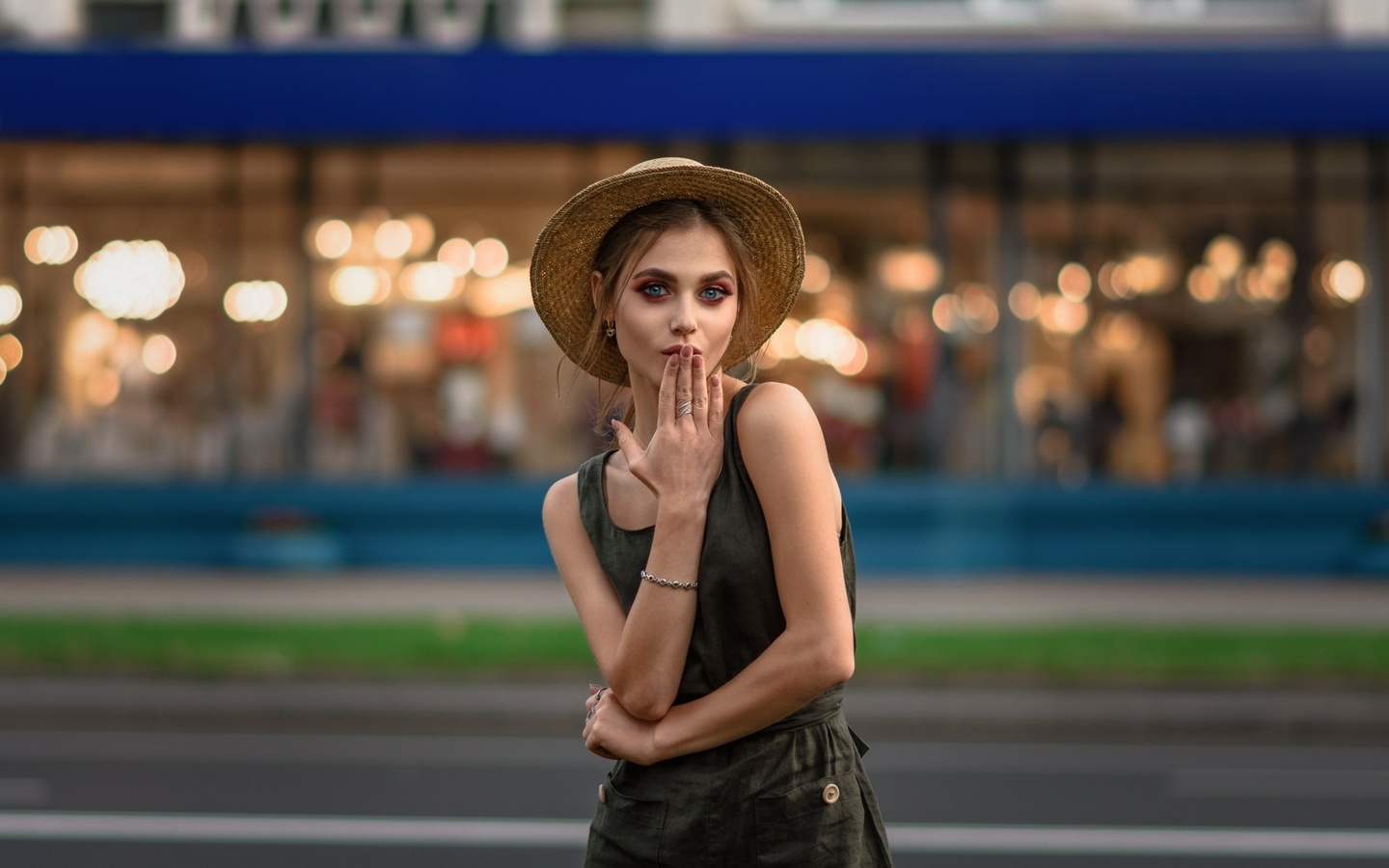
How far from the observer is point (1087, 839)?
6.97m

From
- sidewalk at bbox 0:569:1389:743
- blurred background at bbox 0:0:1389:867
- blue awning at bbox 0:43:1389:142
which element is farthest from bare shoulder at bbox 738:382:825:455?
blue awning at bbox 0:43:1389:142

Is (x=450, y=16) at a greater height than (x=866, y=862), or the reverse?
(x=450, y=16)

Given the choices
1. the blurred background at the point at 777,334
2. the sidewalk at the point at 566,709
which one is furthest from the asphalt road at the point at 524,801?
the blurred background at the point at 777,334

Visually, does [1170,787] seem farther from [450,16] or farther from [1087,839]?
[450,16]

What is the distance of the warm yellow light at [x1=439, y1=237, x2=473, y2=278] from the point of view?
17.0 meters

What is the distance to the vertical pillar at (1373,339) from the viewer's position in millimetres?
16969

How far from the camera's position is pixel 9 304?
17469 millimetres

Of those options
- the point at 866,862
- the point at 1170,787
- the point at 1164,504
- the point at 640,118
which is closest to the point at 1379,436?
the point at 1164,504

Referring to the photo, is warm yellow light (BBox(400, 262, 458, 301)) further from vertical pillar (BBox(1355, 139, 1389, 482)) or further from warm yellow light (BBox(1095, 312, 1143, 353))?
vertical pillar (BBox(1355, 139, 1389, 482))

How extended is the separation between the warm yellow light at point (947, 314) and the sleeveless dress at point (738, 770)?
575 inches

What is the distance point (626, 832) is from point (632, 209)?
2.94 ft

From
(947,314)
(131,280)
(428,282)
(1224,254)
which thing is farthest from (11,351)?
(1224,254)

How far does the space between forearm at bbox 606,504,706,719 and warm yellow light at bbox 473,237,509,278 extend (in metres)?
14.7

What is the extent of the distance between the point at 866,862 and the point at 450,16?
51.8ft
